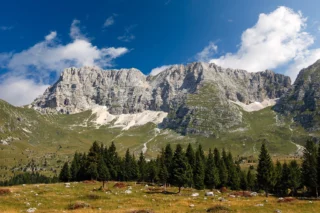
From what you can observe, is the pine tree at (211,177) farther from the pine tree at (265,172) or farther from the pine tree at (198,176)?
the pine tree at (265,172)

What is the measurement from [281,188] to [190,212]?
9992cm

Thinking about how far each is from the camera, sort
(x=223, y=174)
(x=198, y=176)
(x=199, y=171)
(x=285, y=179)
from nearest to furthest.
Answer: (x=198, y=176)
(x=199, y=171)
(x=223, y=174)
(x=285, y=179)

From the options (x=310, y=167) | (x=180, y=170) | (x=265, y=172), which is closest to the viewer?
(x=180, y=170)

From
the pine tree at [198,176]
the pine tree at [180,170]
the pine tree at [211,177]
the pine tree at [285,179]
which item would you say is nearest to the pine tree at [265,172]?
the pine tree at [211,177]

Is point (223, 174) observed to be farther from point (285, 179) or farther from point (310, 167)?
point (285, 179)

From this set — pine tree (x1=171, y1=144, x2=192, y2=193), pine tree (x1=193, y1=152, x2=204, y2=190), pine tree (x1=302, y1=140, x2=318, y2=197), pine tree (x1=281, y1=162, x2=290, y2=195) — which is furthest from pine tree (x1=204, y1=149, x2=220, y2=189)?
pine tree (x1=281, y1=162, x2=290, y2=195)

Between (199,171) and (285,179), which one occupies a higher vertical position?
(199,171)

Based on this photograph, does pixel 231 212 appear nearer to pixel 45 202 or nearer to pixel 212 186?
pixel 45 202

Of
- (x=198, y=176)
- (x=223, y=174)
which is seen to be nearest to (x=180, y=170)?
(x=198, y=176)

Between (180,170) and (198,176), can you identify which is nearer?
(180,170)

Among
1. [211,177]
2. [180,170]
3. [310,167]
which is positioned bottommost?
[211,177]

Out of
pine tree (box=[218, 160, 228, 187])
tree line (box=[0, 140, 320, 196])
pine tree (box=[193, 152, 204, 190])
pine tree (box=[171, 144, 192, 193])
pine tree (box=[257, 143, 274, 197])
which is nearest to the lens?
pine tree (box=[171, 144, 192, 193])

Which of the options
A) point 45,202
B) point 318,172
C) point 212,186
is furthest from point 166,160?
point 45,202

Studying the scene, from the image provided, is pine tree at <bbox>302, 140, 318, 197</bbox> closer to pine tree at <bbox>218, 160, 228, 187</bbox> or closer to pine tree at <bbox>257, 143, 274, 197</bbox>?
pine tree at <bbox>257, 143, 274, 197</bbox>
